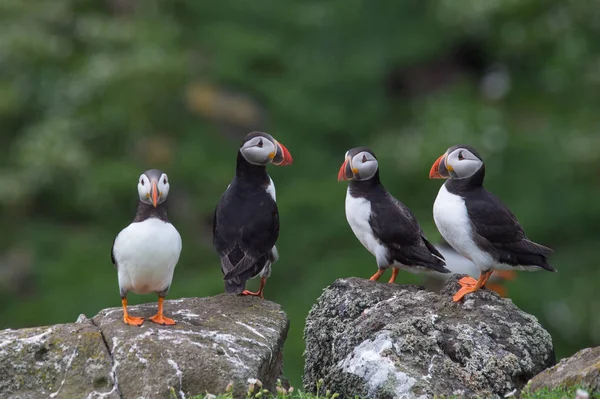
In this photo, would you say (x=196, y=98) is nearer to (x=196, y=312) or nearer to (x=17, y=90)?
(x=17, y=90)

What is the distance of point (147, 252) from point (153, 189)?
0.43 meters

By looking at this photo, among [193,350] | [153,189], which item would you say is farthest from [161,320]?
[153,189]

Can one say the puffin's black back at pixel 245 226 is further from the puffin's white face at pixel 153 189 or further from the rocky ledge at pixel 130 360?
the puffin's white face at pixel 153 189

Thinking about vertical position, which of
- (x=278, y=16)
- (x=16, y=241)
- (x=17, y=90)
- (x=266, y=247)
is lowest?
(x=16, y=241)

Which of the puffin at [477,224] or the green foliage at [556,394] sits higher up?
the puffin at [477,224]

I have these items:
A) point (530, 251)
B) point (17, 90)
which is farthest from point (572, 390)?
point (17, 90)

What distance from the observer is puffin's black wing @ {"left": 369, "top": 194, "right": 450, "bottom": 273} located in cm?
816

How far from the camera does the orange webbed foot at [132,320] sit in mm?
7324

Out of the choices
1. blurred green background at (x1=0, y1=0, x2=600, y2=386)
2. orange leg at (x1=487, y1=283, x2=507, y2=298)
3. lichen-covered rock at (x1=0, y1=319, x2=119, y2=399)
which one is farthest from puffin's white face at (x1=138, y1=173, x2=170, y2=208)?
orange leg at (x1=487, y1=283, x2=507, y2=298)

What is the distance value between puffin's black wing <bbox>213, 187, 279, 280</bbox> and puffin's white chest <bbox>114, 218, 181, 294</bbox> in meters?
0.80

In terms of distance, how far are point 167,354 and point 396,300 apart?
5.81 feet

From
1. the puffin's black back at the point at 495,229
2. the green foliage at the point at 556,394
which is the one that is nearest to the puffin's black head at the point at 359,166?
the puffin's black back at the point at 495,229

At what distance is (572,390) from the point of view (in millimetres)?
6578

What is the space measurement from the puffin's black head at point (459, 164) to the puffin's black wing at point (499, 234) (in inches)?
6.9
